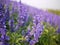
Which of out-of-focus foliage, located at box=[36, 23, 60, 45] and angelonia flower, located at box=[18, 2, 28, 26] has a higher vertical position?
angelonia flower, located at box=[18, 2, 28, 26]

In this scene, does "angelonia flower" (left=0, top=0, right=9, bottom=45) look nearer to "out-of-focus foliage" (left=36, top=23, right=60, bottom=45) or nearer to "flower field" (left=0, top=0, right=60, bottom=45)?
"flower field" (left=0, top=0, right=60, bottom=45)

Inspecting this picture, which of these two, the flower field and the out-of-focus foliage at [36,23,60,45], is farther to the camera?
the out-of-focus foliage at [36,23,60,45]

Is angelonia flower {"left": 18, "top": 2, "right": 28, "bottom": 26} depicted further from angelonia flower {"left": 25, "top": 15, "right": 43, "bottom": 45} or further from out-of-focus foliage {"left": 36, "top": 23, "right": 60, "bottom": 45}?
out-of-focus foliage {"left": 36, "top": 23, "right": 60, "bottom": 45}

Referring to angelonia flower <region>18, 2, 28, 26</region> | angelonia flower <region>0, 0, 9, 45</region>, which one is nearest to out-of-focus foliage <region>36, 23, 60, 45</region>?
angelonia flower <region>18, 2, 28, 26</region>

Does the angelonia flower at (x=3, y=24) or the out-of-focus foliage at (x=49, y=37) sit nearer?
the angelonia flower at (x=3, y=24)

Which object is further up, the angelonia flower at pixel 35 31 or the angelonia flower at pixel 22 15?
the angelonia flower at pixel 22 15

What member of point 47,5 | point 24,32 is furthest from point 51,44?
point 47,5

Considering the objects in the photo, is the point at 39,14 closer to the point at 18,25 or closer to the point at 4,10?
the point at 18,25

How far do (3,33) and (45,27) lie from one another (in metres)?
0.53

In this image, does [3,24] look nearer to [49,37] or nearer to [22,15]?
[22,15]

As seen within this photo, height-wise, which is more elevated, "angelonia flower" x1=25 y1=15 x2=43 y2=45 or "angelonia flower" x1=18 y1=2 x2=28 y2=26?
"angelonia flower" x1=18 y1=2 x2=28 y2=26

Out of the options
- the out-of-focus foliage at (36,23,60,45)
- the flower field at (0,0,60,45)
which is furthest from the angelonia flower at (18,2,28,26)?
the out-of-focus foliage at (36,23,60,45)

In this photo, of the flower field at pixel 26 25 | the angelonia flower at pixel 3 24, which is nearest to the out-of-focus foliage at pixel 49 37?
the flower field at pixel 26 25

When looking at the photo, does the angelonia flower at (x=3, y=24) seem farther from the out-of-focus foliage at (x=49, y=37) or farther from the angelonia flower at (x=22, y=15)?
Answer: the out-of-focus foliage at (x=49, y=37)
